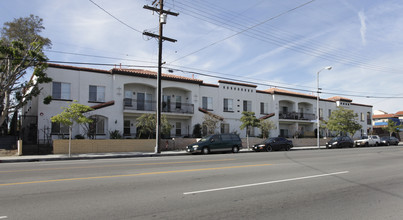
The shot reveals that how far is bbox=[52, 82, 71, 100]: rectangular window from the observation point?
24.4m

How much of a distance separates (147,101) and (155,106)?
1069 mm

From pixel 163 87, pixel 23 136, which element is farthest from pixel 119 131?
pixel 23 136

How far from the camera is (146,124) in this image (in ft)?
81.6

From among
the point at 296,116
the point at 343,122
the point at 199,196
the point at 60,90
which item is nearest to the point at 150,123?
the point at 60,90

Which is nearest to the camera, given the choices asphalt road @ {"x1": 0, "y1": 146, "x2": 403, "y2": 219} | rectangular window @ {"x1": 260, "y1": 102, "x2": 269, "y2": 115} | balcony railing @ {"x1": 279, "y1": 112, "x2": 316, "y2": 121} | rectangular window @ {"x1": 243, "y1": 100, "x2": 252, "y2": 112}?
asphalt road @ {"x1": 0, "y1": 146, "x2": 403, "y2": 219}

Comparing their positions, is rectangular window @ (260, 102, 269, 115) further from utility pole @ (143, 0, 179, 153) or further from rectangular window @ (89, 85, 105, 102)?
rectangular window @ (89, 85, 105, 102)

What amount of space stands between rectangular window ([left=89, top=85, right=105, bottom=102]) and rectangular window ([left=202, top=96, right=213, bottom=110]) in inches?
433

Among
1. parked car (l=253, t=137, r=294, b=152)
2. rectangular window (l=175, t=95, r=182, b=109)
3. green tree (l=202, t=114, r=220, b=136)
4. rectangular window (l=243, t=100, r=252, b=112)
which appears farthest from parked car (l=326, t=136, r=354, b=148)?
rectangular window (l=175, t=95, r=182, b=109)

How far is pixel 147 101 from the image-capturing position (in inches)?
1128

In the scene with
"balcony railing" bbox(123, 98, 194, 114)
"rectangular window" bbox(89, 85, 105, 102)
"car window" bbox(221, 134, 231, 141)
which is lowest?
"car window" bbox(221, 134, 231, 141)

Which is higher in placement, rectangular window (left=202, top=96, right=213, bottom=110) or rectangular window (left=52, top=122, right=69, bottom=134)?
rectangular window (left=202, top=96, right=213, bottom=110)

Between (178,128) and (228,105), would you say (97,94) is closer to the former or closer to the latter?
(178,128)

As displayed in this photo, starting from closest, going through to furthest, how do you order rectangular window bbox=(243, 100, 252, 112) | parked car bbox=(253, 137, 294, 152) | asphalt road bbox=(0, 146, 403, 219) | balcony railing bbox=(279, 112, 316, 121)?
asphalt road bbox=(0, 146, 403, 219) < parked car bbox=(253, 137, 294, 152) < rectangular window bbox=(243, 100, 252, 112) < balcony railing bbox=(279, 112, 316, 121)

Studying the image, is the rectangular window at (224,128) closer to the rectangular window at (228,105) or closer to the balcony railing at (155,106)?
the rectangular window at (228,105)
